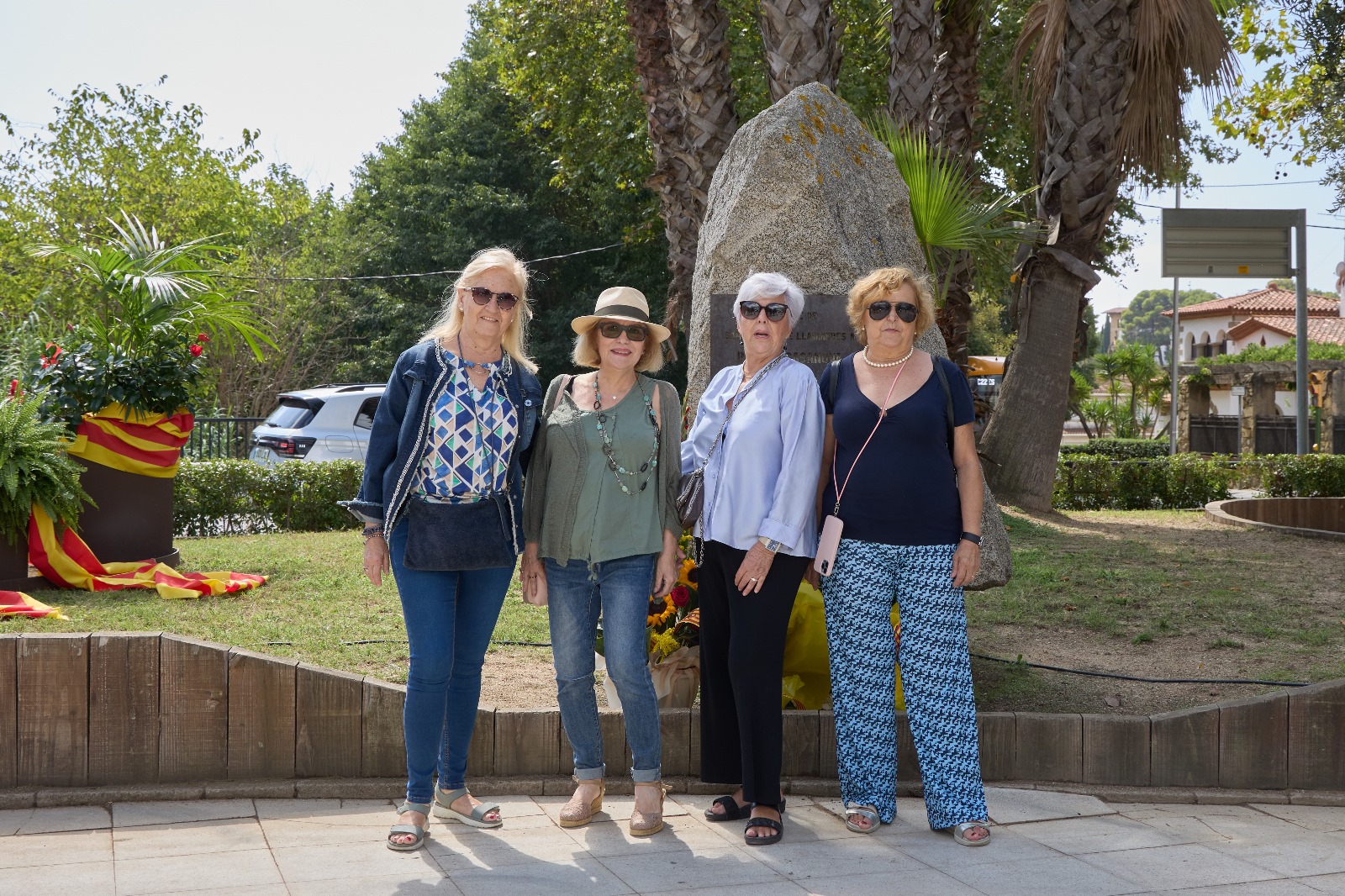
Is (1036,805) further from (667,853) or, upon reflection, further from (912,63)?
(912,63)

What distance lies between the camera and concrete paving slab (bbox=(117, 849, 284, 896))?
335cm

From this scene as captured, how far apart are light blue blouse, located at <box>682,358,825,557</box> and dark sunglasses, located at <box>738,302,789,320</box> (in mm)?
158

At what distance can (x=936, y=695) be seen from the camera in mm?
3924

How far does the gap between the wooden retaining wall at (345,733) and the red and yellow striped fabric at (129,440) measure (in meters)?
3.22

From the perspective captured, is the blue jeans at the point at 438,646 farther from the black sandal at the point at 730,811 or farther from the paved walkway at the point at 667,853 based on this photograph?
the black sandal at the point at 730,811

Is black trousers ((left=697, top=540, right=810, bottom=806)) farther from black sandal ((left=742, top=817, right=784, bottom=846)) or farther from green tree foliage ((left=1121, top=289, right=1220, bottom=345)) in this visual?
green tree foliage ((left=1121, top=289, right=1220, bottom=345))

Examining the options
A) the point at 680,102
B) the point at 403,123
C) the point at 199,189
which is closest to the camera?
the point at 680,102

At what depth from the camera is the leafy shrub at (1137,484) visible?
14.4 meters

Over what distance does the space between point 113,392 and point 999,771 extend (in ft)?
18.0

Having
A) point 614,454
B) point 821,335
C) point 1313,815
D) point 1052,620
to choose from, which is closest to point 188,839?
point 614,454

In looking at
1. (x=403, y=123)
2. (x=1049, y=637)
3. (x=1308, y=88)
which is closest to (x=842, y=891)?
(x=1049, y=637)

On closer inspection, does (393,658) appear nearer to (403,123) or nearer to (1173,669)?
(1173,669)

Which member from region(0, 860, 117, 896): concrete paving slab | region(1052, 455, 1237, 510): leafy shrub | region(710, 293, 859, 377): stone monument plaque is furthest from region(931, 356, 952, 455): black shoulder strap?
region(1052, 455, 1237, 510): leafy shrub

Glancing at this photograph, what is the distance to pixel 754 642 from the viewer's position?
149 inches
